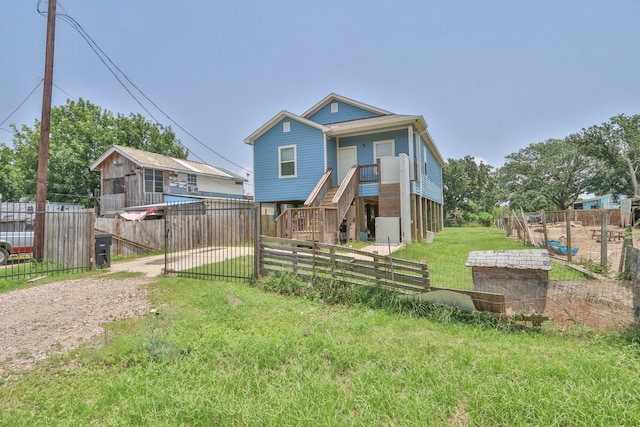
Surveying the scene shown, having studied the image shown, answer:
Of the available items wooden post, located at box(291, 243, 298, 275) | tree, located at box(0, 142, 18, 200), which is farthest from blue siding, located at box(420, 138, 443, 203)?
tree, located at box(0, 142, 18, 200)

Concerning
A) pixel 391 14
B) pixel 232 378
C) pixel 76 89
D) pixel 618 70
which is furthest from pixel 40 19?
pixel 618 70

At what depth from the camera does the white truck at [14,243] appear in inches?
432

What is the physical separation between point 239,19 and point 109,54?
5759 mm

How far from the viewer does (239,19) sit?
40.0ft

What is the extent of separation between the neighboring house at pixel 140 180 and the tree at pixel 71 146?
419cm

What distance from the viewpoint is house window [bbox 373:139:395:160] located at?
1459cm

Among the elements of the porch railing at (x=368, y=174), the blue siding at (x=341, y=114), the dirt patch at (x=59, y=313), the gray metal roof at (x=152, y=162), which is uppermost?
the blue siding at (x=341, y=114)

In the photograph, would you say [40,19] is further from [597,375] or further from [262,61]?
[597,375]

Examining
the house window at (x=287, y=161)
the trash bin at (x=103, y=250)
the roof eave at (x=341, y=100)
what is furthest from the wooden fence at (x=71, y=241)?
the roof eave at (x=341, y=100)

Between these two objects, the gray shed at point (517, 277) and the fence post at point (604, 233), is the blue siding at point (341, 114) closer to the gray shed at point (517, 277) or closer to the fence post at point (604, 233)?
the fence post at point (604, 233)

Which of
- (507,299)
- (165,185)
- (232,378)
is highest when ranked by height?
(165,185)

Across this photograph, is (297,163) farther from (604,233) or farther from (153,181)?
(153,181)

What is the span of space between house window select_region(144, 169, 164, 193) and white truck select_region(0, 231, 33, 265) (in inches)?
377

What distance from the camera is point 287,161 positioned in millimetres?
15312
